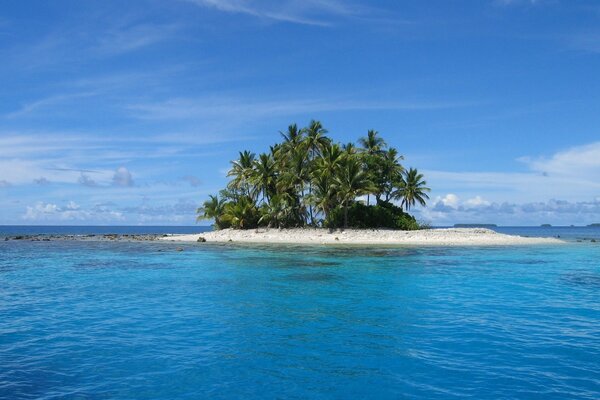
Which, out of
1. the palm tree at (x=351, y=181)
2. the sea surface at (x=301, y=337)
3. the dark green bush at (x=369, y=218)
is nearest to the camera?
the sea surface at (x=301, y=337)

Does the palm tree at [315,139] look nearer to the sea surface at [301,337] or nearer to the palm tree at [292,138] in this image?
the palm tree at [292,138]

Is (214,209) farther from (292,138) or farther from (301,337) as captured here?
(301,337)

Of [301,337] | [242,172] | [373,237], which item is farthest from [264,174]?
[301,337]

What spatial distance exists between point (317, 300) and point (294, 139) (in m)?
47.5

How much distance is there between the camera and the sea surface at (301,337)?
895 centimetres

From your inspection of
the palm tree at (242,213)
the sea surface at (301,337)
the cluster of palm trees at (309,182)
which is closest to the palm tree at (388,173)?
the cluster of palm trees at (309,182)

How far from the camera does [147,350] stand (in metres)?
11.2

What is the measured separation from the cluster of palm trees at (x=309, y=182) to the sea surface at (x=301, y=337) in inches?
1243

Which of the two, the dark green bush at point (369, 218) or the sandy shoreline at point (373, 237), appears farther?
the dark green bush at point (369, 218)

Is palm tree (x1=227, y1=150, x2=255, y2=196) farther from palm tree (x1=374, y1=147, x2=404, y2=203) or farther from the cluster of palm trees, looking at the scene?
palm tree (x1=374, y1=147, x2=404, y2=203)

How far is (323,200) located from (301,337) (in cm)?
4344

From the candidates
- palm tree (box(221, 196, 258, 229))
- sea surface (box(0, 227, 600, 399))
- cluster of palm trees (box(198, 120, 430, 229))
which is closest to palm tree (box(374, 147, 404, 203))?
cluster of palm trees (box(198, 120, 430, 229))

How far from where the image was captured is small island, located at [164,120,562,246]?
179 feet

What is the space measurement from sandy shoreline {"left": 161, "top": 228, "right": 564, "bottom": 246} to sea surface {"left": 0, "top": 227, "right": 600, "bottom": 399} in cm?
2758
